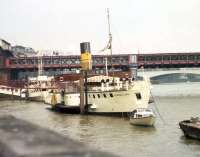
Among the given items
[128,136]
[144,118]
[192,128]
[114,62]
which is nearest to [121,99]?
[144,118]

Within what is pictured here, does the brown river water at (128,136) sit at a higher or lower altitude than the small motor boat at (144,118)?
lower

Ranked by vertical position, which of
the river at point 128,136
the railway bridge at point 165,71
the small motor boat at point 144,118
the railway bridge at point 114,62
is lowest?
the river at point 128,136

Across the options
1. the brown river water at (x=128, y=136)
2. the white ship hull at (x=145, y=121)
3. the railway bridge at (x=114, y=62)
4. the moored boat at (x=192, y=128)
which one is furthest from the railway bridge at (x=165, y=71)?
the moored boat at (x=192, y=128)

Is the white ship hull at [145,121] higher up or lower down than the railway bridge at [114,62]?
lower down

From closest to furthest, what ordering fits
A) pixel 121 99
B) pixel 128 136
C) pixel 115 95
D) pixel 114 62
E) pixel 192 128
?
1. pixel 192 128
2. pixel 128 136
3. pixel 121 99
4. pixel 115 95
5. pixel 114 62

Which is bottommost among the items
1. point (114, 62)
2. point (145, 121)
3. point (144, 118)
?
point (145, 121)

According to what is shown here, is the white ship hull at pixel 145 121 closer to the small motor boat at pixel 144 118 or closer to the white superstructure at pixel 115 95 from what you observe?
the small motor boat at pixel 144 118

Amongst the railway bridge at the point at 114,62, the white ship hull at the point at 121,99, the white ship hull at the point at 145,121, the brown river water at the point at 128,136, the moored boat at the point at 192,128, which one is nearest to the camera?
the brown river water at the point at 128,136

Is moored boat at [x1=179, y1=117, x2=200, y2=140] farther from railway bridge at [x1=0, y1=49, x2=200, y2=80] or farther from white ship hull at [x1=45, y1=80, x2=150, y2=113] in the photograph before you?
railway bridge at [x1=0, y1=49, x2=200, y2=80]

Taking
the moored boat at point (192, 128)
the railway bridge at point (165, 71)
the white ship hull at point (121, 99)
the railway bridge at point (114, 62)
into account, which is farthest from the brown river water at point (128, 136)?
the railway bridge at point (165, 71)

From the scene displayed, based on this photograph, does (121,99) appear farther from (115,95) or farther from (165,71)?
(165,71)

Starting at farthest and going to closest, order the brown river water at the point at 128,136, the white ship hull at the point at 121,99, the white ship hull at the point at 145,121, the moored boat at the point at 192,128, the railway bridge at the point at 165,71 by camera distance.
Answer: the railway bridge at the point at 165,71 → the white ship hull at the point at 121,99 → the white ship hull at the point at 145,121 → the moored boat at the point at 192,128 → the brown river water at the point at 128,136

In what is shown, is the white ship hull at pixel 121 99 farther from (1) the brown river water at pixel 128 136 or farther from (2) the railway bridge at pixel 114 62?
(2) the railway bridge at pixel 114 62

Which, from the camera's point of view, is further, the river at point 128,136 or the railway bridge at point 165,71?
the railway bridge at point 165,71
